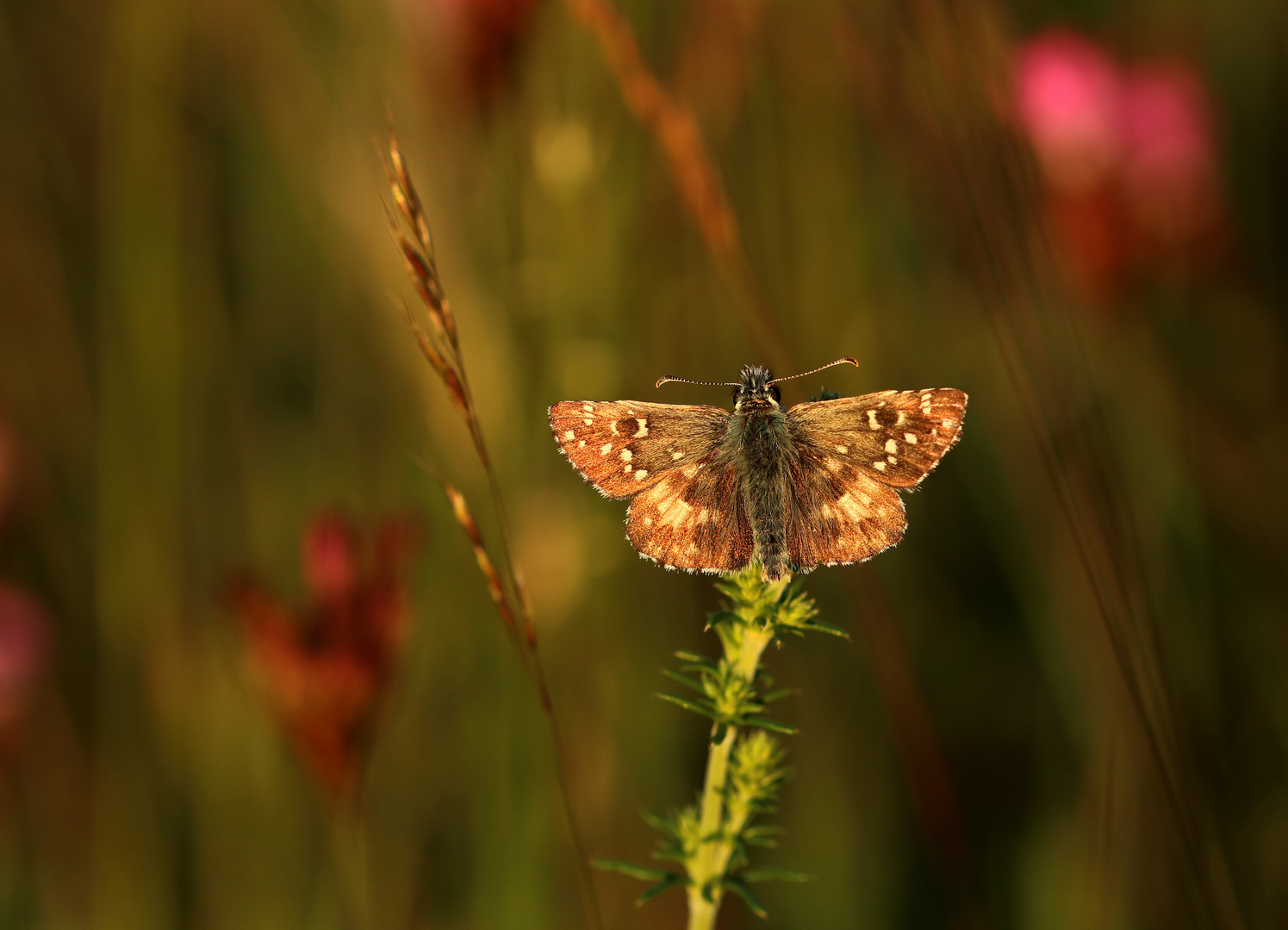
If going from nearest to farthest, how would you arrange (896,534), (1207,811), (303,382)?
(896,534) → (1207,811) → (303,382)

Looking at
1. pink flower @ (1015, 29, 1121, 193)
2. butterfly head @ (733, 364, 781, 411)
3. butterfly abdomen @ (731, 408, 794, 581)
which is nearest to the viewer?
butterfly abdomen @ (731, 408, 794, 581)

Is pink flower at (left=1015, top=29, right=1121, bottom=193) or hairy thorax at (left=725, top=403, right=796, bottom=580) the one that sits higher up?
pink flower at (left=1015, top=29, right=1121, bottom=193)

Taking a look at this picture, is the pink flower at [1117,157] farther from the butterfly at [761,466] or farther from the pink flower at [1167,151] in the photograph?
the butterfly at [761,466]

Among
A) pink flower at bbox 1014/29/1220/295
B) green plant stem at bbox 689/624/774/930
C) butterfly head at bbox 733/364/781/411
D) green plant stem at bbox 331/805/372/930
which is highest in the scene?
pink flower at bbox 1014/29/1220/295

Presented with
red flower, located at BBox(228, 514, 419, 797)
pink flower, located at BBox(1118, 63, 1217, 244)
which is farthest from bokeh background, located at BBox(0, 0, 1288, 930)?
red flower, located at BBox(228, 514, 419, 797)

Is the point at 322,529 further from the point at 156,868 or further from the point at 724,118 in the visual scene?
the point at 724,118

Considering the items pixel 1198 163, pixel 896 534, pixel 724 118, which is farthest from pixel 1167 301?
pixel 896 534

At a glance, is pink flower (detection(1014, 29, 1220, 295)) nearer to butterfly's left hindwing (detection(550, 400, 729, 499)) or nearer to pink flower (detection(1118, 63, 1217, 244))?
pink flower (detection(1118, 63, 1217, 244))
